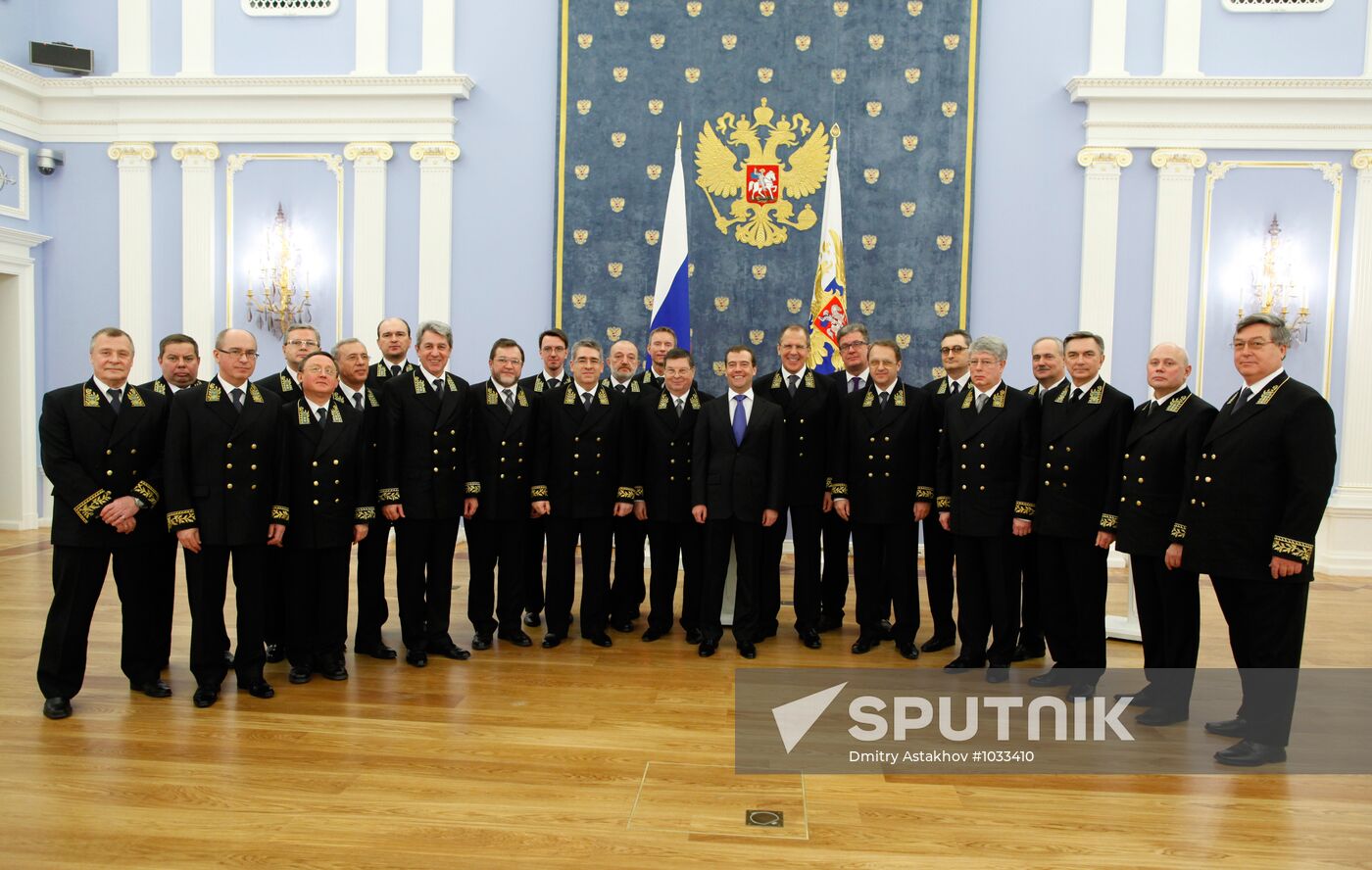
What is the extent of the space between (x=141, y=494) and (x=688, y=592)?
A: 2574 mm

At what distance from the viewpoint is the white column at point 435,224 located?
760cm

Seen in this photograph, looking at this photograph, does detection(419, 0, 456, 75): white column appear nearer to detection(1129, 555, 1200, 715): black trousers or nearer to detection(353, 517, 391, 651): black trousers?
detection(353, 517, 391, 651): black trousers

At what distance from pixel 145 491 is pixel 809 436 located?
3011 millimetres

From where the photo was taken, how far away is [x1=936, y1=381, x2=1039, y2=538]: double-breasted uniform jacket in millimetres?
4020

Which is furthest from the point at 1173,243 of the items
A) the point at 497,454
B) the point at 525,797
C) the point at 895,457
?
the point at 525,797

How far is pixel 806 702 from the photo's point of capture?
12.4 feet

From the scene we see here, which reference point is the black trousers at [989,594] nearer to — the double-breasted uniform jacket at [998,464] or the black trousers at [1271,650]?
the double-breasted uniform jacket at [998,464]

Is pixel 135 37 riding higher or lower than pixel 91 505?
higher

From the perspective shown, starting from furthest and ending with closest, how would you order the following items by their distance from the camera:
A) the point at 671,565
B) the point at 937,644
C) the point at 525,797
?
the point at 671,565
the point at 937,644
the point at 525,797

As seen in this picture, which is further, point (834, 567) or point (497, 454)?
point (834, 567)

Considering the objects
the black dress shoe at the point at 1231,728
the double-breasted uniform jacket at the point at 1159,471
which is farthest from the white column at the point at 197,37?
the black dress shoe at the point at 1231,728

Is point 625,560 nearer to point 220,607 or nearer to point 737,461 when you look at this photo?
point 737,461

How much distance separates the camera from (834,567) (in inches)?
198

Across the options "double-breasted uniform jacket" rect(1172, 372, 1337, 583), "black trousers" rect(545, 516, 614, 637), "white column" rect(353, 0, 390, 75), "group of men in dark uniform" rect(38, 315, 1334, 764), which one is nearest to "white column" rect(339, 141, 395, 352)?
"white column" rect(353, 0, 390, 75)
